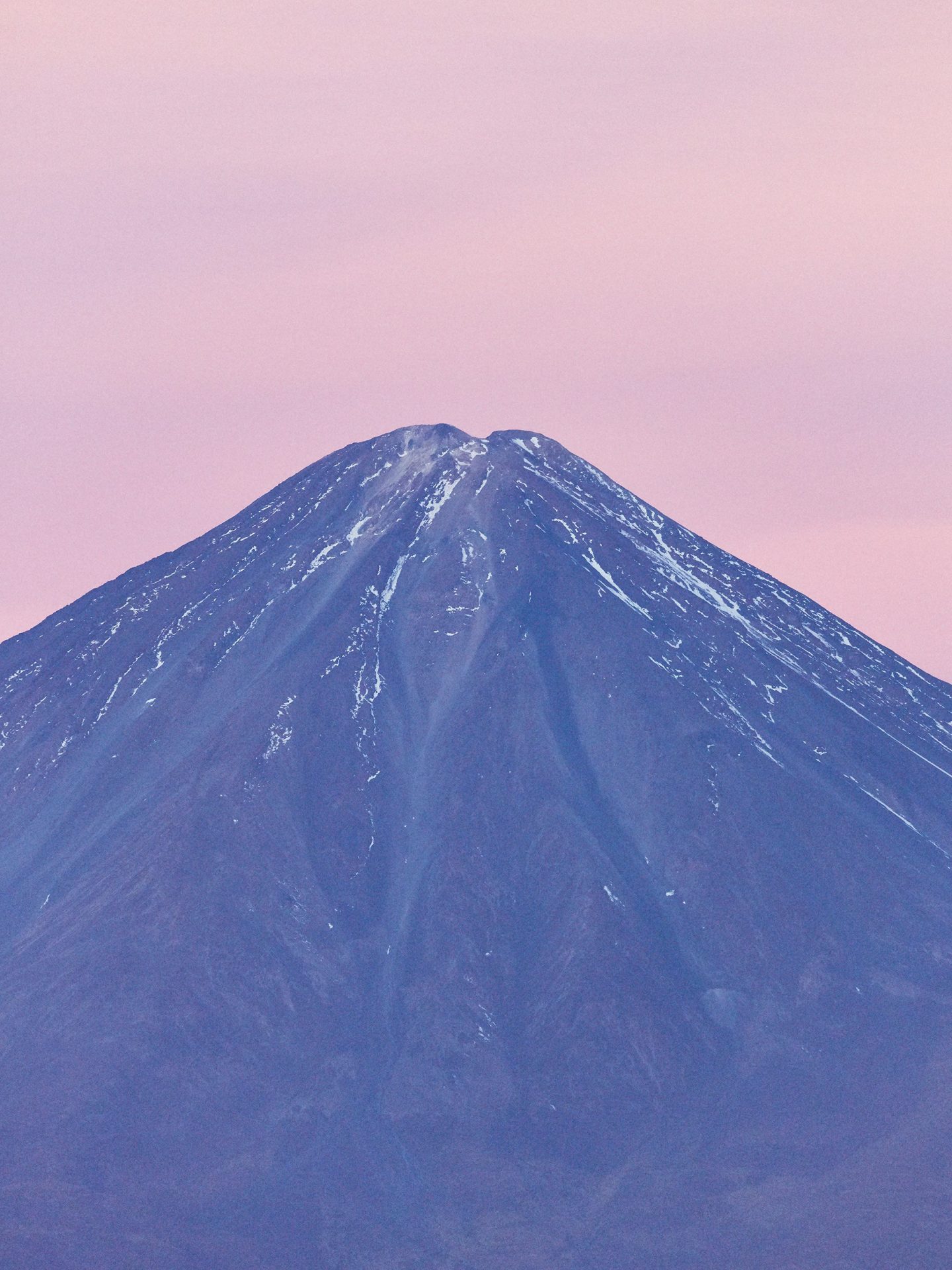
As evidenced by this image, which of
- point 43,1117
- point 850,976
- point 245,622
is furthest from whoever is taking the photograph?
point 245,622

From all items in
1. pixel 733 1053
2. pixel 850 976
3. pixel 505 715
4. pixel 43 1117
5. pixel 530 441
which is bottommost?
pixel 43 1117

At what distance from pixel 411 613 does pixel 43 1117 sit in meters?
47.8

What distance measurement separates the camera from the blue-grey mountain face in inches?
4574

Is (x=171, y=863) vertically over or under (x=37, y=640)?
under

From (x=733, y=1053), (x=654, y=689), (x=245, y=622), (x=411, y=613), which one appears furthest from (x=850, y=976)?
(x=245, y=622)

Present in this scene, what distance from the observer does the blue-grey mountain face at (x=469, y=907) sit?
116188mm

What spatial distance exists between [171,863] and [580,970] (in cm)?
2747

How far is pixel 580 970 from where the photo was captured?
426 feet

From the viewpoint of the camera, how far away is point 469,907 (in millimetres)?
134125

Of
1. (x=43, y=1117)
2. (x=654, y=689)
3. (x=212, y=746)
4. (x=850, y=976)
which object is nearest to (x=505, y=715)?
(x=654, y=689)

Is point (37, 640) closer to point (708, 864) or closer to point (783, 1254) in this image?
point (708, 864)

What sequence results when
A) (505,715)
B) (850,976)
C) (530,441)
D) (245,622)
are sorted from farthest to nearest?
(530,441), (245,622), (505,715), (850,976)

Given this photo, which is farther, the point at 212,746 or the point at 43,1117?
the point at 212,746

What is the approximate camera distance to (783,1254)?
110m
